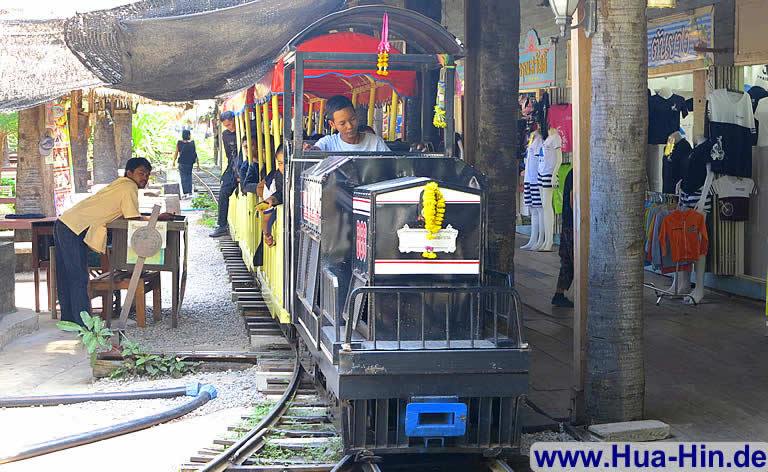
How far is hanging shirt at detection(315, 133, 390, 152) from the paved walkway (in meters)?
2.20

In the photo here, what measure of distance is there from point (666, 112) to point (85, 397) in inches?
313

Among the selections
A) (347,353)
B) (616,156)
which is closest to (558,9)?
(616,156)

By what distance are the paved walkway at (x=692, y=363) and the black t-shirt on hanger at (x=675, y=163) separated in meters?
1.34

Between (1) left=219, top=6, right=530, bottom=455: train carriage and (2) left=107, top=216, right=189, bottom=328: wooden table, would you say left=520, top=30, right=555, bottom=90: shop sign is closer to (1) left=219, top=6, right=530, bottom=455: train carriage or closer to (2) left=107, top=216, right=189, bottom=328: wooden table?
(2) left=107, top=216, right=189, bottom=328: wooden table

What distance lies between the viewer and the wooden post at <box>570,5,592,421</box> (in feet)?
23.0

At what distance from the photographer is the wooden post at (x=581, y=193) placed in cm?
701

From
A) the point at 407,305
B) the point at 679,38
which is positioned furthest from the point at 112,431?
the point at 679,38

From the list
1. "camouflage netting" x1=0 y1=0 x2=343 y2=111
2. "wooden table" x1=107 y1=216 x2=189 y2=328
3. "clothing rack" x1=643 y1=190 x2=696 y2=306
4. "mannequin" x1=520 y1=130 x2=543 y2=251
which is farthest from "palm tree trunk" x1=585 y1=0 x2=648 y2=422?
"mannequin" x1=520 y1=130 x2=543 y2=251

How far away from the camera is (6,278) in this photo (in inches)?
403

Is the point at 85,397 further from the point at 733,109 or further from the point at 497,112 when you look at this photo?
the point at 733,109

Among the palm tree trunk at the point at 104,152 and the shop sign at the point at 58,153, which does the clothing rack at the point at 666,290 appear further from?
the palm tree trunk at the point at 104,152

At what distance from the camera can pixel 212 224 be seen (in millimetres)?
21953

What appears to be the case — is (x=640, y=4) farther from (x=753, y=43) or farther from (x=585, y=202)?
(x=753, y=43)

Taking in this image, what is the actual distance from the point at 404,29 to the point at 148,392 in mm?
3260
